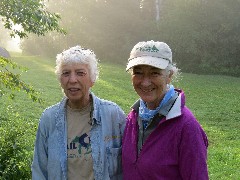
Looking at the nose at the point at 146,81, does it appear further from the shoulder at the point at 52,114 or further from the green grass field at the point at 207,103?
the green grass field at the point at 207,103

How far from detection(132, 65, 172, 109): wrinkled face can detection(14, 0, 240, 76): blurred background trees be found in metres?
25.6

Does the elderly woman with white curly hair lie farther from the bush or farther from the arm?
the bush

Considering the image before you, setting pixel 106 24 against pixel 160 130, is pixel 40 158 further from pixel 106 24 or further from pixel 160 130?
pixel 106 24

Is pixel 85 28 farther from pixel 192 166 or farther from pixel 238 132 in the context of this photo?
pixel 192 166

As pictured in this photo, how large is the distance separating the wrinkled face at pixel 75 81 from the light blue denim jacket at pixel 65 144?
12cm

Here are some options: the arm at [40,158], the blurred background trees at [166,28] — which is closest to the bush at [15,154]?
the arm at [40,158]

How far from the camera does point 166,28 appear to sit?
1149 inches

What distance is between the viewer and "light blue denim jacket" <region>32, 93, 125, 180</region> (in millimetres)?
2736

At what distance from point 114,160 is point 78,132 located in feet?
1.10

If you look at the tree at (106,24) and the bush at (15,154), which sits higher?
the tree at (106,24)

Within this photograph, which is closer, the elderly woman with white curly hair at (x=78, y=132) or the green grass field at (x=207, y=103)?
the elderly woman with white curly hair at (x=78, y=132)

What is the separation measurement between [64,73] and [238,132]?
8.41 meters

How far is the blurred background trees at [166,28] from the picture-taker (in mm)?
28031

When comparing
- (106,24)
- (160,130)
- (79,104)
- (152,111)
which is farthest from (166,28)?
(160,130)
